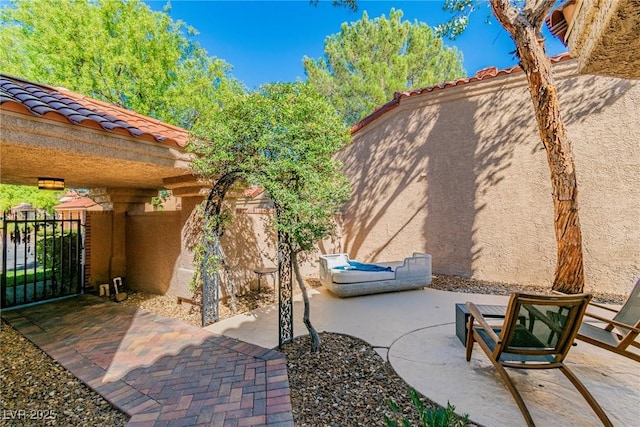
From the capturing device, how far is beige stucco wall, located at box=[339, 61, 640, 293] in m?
7.16

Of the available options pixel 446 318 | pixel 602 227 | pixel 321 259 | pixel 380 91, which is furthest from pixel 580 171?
pixel 380 91

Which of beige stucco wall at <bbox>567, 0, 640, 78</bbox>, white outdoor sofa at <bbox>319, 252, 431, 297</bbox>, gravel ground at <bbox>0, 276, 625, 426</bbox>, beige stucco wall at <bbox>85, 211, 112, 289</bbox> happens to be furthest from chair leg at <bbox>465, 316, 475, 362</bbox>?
beige stucco wall at <bbox>85, 211, 112, 289</bbox>

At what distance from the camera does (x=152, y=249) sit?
26.5 feet

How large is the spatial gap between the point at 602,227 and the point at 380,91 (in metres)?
11.6

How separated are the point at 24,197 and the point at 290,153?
15.9 meters

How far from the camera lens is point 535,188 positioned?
26.3 ft

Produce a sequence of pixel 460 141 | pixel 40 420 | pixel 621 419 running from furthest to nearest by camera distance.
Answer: pixel 460 141, pixel 40 420, pixel 621 419

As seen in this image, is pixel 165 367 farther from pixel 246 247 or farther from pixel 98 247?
pixel 98 247

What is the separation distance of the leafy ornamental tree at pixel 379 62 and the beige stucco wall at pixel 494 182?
20.2 ft

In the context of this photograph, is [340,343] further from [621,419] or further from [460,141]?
[460,141]

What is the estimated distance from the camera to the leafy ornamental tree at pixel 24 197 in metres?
12.7

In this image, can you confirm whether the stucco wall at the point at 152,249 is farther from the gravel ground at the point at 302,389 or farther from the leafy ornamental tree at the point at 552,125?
the leafy ornamental tree at the point at 552,125

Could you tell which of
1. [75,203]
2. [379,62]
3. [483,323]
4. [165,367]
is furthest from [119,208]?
[379,62]

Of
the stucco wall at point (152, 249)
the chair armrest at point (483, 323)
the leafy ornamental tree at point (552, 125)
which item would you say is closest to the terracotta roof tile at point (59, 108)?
the stucco wall at point (152, 249)
